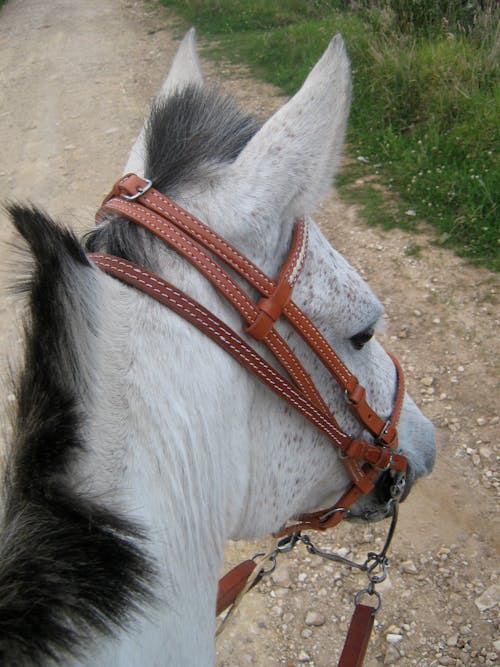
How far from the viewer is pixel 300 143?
1346mm

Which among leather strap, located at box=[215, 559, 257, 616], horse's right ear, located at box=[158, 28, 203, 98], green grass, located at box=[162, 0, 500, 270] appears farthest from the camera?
green grass, located at box=[162, 0, 500, 270]

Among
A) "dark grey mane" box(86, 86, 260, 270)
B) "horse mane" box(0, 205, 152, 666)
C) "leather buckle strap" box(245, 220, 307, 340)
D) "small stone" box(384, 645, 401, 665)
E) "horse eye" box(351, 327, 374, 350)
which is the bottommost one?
"small stone" box(384, 645, 401, 665)

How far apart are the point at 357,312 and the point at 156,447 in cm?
66

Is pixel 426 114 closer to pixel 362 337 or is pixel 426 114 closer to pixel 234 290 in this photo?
pixel 362 337

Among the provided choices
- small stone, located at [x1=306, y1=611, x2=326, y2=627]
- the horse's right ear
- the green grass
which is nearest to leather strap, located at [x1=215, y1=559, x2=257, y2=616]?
small stone, located at [x1=306, y1=611, x2=326, y2=627]

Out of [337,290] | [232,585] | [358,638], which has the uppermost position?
[337,290]

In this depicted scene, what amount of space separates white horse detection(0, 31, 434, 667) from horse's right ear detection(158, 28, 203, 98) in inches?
4.7

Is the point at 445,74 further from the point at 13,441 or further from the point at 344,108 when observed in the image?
the point at 13,441

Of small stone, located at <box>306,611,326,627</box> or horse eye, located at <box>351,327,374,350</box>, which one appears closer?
horse eye, located at <box>351,327,374,350</box>

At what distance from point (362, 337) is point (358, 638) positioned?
1.12 metres

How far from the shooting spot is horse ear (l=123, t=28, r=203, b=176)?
5.12 feet

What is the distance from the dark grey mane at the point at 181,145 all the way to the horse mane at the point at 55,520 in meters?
0.18

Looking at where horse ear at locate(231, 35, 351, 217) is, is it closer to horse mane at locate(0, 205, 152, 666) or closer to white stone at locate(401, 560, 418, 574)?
horse mane at locate(0, 205, 152, 666)

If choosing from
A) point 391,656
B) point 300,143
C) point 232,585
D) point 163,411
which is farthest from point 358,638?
point 300,143
